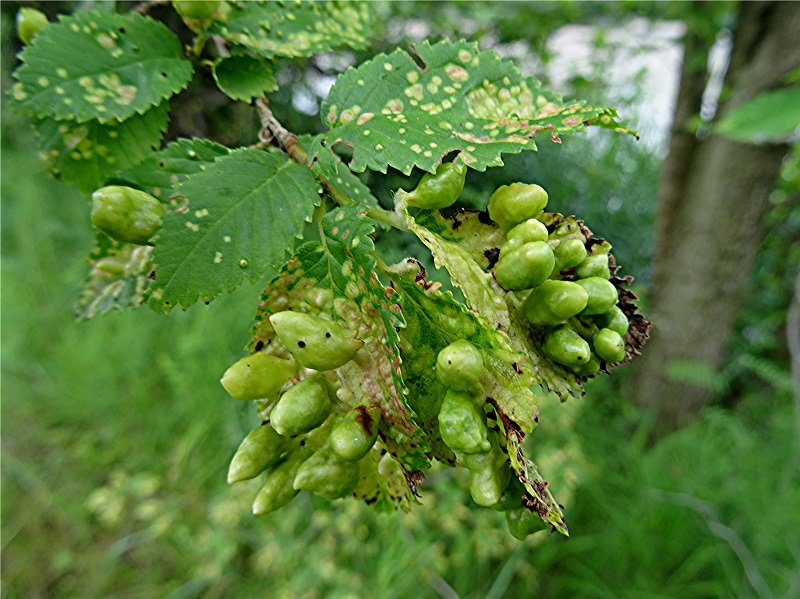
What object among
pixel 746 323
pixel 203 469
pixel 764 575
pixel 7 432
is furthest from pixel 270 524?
pixel 746 323

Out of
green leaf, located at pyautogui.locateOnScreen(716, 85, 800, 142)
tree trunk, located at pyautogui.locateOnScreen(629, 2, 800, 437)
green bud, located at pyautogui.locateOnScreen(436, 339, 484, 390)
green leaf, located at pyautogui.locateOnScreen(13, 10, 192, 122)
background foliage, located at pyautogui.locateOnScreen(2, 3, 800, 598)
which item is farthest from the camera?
tree trunk, located at pyautogui.locateOnScreen(629, 2, 800, 437)

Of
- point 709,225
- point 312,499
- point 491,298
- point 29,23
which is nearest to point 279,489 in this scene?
point 491,298

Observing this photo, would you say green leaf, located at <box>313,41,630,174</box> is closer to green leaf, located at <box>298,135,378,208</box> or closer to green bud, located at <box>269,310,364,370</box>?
green leaf, located at <box>298,135,378,208</box>

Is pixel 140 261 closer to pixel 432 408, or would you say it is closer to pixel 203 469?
pixel 432 408

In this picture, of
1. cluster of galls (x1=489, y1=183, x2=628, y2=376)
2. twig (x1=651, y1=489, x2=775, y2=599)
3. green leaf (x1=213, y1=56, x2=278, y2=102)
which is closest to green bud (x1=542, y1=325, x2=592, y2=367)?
cluster of galls (x1=489, y1=183, x2=628, y2=376)

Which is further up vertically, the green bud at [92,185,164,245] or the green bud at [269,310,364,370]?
the green bud at [92,185,164,245]

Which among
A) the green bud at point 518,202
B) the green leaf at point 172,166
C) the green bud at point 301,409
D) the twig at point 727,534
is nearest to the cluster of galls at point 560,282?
the green bud at point 518,202

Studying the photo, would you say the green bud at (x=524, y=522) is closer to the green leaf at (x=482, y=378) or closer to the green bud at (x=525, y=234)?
the green leaf at (x=482, y=378)
